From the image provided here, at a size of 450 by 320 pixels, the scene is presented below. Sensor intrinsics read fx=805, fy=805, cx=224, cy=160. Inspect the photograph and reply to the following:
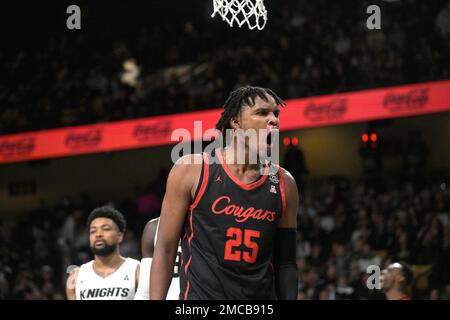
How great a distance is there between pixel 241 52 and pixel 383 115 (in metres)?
3.22

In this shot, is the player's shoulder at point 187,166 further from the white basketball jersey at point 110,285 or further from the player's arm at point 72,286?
the player's arm at point 72,286

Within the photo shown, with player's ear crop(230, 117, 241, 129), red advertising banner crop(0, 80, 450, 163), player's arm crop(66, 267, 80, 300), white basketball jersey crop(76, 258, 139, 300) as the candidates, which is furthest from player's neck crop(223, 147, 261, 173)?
red advertising banner crop(0, 80, 450, 163)

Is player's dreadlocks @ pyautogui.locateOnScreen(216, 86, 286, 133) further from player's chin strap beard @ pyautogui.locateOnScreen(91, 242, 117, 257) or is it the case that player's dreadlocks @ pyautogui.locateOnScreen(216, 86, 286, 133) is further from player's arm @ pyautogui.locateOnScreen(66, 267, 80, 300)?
player's arm @ pyautogui.locateOnScreen(66, 267, 80, 300)

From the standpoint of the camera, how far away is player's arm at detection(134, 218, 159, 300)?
190 inches

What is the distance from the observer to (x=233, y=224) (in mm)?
3186

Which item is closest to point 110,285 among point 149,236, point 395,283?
point 149,236

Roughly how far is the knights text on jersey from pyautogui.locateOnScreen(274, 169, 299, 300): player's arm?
2.2 inches

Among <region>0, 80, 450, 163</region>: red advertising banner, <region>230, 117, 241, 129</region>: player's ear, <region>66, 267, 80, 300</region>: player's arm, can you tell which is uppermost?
<region>0, 80, 450, 163</region>: red advertising banner

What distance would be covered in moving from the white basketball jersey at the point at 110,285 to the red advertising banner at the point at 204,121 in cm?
742

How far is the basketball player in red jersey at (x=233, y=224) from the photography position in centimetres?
314

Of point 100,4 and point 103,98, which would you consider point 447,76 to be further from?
point 100,4

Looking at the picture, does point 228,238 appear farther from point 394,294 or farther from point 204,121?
point 204,121

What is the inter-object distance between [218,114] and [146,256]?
27.4 feet

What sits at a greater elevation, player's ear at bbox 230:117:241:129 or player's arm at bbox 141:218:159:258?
player's ear at bbox 230:117:241:129
